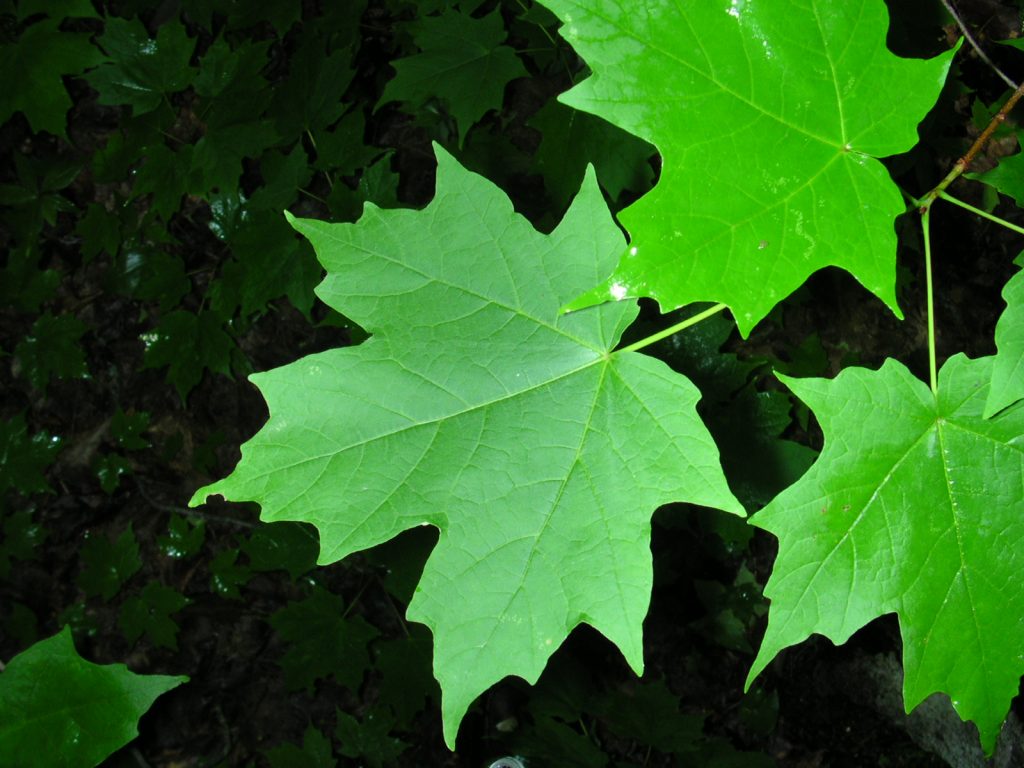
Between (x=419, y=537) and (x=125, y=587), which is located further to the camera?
(x=125, y=587)

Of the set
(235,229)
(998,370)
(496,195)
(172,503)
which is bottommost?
(172,503)

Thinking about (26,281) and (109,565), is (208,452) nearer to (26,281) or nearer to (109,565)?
(109,565)

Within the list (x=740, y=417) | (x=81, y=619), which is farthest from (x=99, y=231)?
Result: (x=740, y=417)

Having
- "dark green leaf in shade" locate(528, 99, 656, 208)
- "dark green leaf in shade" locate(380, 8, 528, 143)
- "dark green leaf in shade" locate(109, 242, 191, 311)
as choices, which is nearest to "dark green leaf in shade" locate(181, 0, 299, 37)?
"dark green leaf in shade" locate(380, 8, 528, 143)

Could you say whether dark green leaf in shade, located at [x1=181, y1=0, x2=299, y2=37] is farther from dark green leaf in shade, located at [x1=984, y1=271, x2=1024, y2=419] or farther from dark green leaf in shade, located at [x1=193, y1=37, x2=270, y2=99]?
dark green leaf in shade, located at [x1=984, y1=271, x2=1024, y2=419]

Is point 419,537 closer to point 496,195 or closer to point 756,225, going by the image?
point 496,195

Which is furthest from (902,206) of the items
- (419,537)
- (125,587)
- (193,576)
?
(125,587)
